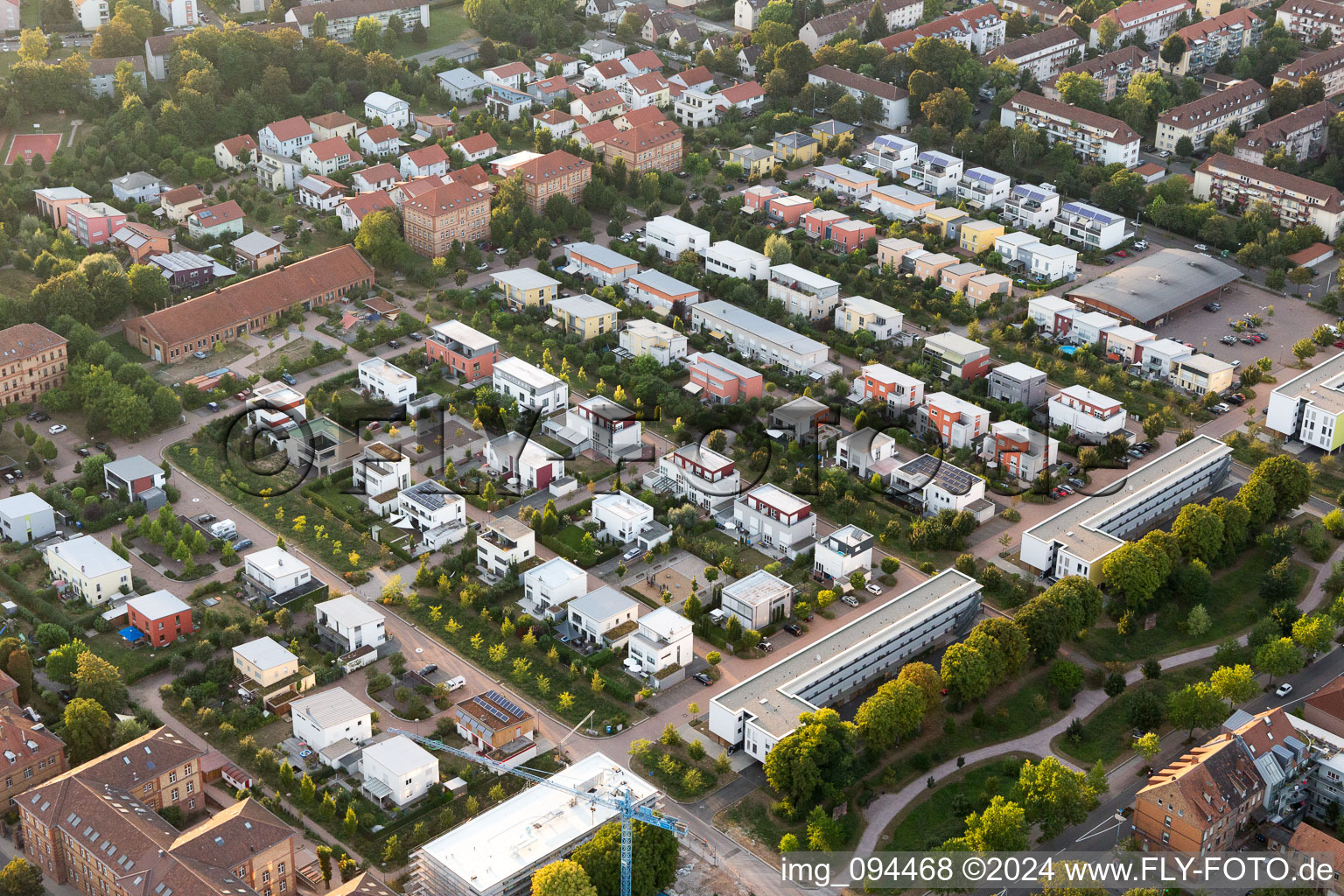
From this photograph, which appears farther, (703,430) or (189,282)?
(189,282)

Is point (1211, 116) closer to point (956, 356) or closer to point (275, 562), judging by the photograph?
point (956, 356)

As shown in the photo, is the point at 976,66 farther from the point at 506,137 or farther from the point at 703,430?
the point at 703,430

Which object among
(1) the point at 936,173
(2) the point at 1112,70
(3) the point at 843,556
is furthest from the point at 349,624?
(2) the point at 1112,70

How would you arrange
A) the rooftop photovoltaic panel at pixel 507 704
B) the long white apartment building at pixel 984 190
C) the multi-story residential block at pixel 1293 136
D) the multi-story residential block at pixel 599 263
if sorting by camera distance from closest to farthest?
1. the rooftop photovoltaic panel at pixel 507 704
2. the multi-story residential block at pixel 599 263
3. the long white apartment building at pixel 984 190
4. the multi-story residential block at pixel 1293 136

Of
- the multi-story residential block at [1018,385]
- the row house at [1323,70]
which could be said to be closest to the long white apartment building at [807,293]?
the multi-story residential block at [1018,385]

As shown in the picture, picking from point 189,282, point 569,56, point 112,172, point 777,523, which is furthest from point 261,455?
point 569,56

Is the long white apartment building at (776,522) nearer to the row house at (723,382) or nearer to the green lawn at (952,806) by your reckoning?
the row house at (723,382)
